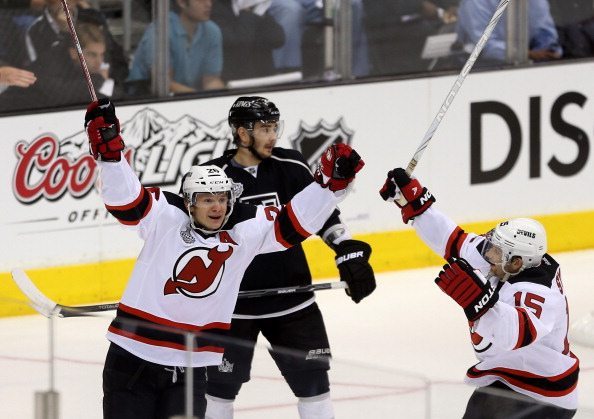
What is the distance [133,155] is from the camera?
742 centimetres

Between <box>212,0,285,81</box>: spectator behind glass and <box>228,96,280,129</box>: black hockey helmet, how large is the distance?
2543 millimetres

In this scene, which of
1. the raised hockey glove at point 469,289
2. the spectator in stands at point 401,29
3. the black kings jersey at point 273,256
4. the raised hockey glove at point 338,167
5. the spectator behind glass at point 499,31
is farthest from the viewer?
the spectator behind glass at point 499,31

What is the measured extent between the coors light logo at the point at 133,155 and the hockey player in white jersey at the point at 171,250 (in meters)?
2.69

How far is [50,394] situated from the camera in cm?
364

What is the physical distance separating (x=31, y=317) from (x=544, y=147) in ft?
16.4

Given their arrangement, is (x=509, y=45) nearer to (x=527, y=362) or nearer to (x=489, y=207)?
(x=489, y=207)

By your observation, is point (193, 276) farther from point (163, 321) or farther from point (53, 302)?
point (53, 302)

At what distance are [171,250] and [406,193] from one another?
0.89 metres

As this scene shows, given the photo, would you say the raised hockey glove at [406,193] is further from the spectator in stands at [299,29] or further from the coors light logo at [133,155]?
the spectator in stands at [299,29]

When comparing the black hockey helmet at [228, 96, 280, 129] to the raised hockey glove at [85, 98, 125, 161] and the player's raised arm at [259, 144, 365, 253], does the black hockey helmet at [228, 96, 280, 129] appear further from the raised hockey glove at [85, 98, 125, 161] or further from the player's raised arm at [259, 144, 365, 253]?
the raised hockey glove at [85, 98, 125, 161]

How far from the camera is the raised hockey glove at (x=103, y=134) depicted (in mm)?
4422

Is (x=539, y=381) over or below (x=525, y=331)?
below

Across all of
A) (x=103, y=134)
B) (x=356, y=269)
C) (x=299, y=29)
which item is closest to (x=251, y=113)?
(x=356, y=269)

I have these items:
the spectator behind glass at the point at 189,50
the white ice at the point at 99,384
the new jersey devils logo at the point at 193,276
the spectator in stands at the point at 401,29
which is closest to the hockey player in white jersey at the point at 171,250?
the new jersey devils logo at the point at 193,276
